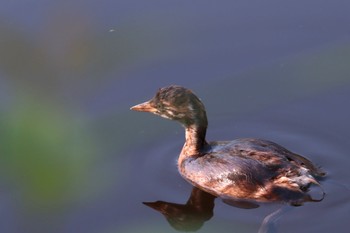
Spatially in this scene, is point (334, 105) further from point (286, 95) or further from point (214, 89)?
point (214, 89)

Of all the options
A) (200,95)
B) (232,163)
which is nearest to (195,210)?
(232,163)

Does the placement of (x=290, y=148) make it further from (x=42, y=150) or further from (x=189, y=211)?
(x=42, y=150)

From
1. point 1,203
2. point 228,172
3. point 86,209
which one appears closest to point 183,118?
point 228,172

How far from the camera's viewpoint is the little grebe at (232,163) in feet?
18.6

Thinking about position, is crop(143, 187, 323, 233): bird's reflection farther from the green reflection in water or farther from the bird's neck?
the green reflection in water

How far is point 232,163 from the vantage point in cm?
586

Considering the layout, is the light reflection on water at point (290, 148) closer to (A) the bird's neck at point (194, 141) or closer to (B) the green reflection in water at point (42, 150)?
(A) the bird's neck at point (194, 141)

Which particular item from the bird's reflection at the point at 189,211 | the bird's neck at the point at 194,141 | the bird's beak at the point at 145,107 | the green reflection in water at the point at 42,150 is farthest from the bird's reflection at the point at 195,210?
the green reflection in water at the point at 42,150

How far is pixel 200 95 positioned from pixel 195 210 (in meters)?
1.67

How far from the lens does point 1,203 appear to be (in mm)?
5750

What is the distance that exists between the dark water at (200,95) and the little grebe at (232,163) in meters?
0.13

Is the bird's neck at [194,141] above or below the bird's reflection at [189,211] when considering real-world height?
above

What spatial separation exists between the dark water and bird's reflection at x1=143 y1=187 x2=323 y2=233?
4 cm

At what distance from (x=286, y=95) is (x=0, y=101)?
484 cm
